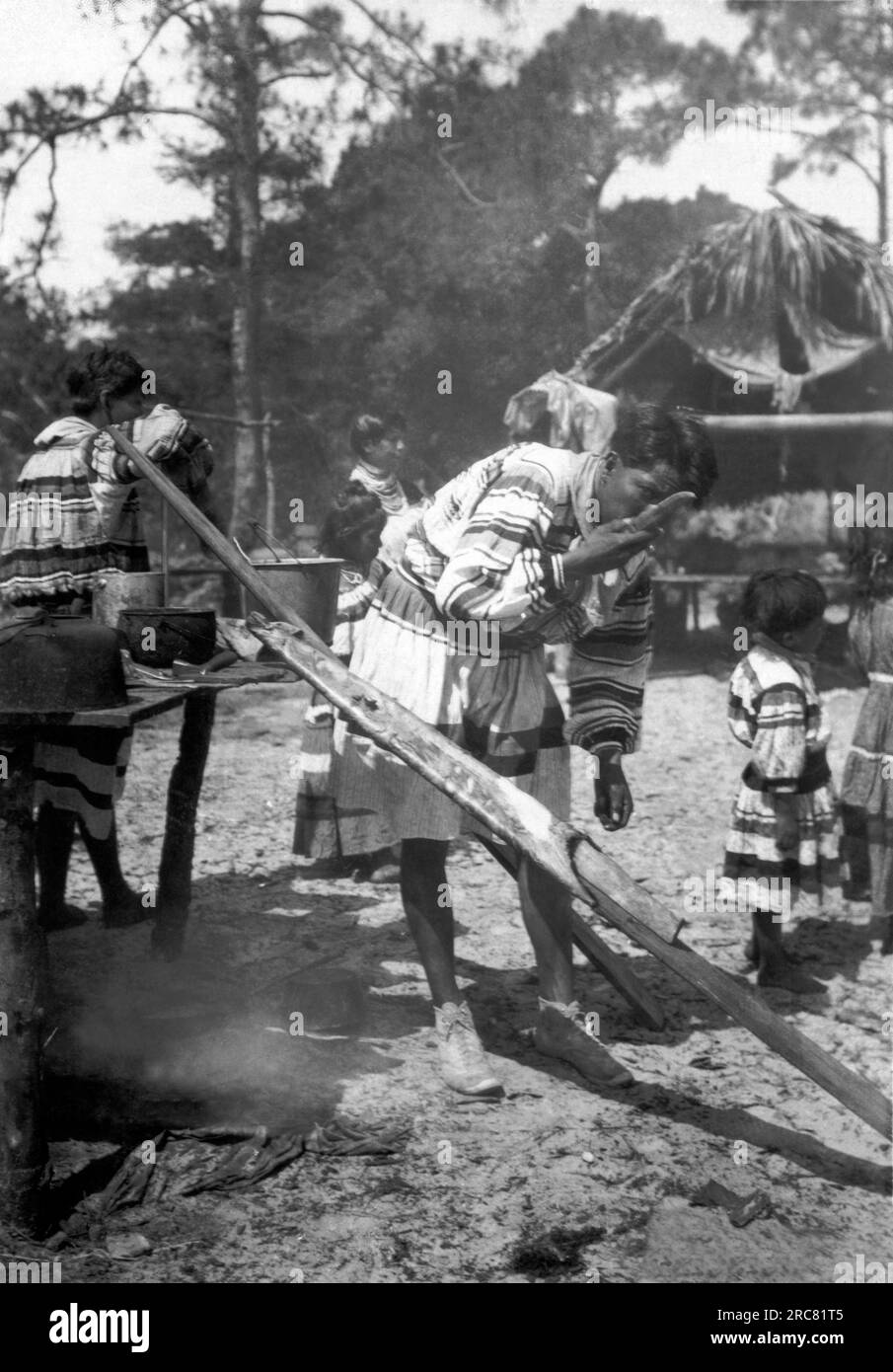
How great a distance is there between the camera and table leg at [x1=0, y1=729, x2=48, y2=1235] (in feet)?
8.73

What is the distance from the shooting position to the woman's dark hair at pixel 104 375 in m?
3.67

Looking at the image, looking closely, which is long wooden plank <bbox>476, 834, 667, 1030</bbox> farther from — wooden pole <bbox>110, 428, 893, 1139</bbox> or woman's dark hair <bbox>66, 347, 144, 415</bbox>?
woman's dark hair <bbox>66, 347, 144, 415</bbox>

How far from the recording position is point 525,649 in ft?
11.2

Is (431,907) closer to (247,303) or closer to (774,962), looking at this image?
(774,962)

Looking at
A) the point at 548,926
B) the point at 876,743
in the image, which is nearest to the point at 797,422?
the point at 876,743

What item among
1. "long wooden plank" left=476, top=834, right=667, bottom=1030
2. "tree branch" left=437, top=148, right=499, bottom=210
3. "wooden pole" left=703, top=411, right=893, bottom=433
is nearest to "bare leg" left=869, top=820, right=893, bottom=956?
"long wooden plank" left=476, top=834, right=667, bottom=1030

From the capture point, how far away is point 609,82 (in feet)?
48.2

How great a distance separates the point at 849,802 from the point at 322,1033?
225 cm

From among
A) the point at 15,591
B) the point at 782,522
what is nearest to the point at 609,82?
the point at 782,522

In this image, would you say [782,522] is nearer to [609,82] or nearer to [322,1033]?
[609,82]

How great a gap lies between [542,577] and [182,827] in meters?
1.78
